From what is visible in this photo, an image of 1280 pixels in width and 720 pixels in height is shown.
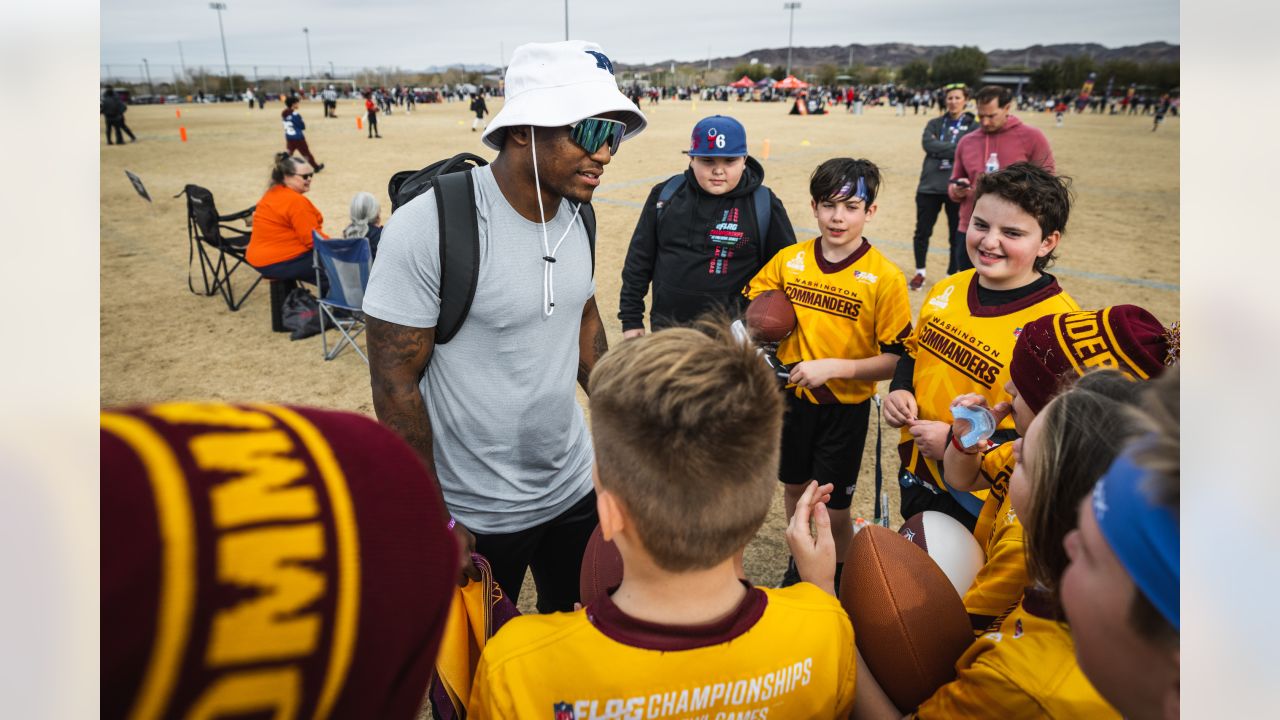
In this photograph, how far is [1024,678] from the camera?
1.18 metres

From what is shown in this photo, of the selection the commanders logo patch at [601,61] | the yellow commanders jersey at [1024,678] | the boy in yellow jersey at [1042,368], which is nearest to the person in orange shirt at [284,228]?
the commanders logo patch at [601,61]

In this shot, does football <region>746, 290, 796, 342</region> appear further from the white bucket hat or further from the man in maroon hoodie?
the man in maroon hoodie

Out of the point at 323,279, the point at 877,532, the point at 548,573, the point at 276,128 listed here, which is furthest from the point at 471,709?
the point at 276,128

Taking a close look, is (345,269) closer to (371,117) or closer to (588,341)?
(588,341)

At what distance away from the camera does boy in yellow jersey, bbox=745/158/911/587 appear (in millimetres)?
3160

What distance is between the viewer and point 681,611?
4.29 feet

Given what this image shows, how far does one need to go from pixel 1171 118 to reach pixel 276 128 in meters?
53.0

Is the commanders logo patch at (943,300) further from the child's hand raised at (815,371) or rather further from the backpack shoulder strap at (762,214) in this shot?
the backpack shoulder strap at (762,214)

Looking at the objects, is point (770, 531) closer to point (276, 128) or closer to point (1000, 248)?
point (1000, 248)

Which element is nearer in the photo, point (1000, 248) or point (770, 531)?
point (1000, 248)

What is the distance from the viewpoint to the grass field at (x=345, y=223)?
5.94 m

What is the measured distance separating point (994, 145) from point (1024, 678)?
21.9 ft

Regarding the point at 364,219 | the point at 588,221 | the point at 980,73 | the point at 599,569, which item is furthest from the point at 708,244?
the point at 980,73
